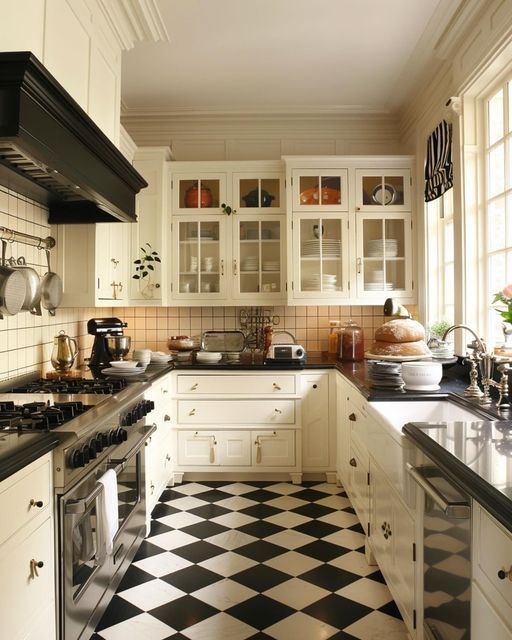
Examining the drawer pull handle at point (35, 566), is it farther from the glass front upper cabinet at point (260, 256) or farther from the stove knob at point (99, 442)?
the glass front upper cabinet at point (260, 256)

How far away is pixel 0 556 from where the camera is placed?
1335mm

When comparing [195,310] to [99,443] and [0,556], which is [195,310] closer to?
[99,443]

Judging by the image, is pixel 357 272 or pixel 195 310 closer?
pixel 357 272

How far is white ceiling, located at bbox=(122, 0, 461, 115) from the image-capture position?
3023 millimetres

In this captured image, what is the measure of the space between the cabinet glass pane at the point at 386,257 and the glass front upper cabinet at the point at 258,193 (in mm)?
690

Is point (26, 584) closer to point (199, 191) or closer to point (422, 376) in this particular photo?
point (422, 376)

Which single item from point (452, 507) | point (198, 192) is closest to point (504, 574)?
point (452, 507)

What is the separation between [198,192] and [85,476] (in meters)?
2.83

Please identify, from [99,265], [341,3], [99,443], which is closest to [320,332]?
[99,265]

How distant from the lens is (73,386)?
263 centimetres

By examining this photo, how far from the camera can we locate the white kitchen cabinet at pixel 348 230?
4.23 meters

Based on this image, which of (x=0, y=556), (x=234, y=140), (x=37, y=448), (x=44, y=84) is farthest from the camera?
(x=234, y=140)

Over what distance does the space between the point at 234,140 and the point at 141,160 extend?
819 mm

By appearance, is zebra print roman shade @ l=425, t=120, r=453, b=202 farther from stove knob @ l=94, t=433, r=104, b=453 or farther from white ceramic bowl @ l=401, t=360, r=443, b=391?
stove knob @ l=94, t=433, r=104, b=453
